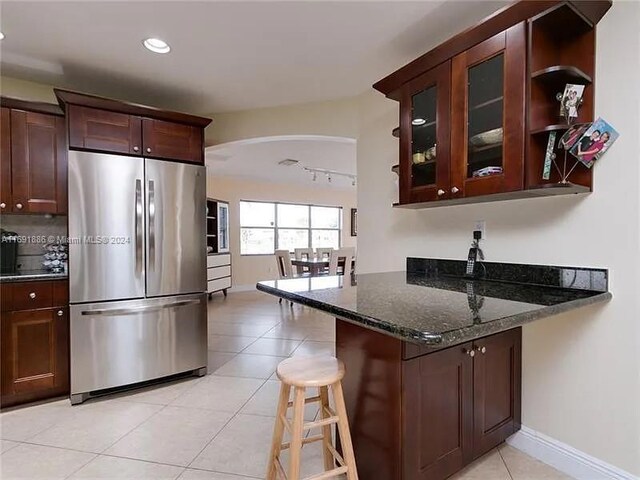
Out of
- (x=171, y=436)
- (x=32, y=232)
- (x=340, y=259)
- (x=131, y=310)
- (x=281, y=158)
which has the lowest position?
(x=171, y=436)

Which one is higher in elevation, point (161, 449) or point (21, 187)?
point (21, 187)

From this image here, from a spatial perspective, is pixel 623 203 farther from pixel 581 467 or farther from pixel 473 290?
pixel 581 467

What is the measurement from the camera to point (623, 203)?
1543 mm

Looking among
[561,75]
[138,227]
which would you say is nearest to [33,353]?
[138,227]

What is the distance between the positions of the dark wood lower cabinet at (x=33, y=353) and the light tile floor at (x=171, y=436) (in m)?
0.12

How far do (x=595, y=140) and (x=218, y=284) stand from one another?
6.20m

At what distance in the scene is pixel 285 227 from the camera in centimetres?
837

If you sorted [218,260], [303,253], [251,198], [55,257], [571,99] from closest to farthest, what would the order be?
[571,99]
[55,257]
[218,260]
[303,253]
[251,198]

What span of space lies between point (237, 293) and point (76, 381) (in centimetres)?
499

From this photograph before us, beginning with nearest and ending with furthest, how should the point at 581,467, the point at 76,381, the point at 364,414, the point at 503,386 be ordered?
the point at 364,414, the point at 581,467, the point at 503,386, the point at 76,381

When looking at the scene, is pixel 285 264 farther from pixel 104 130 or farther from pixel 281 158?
pixel 104 130

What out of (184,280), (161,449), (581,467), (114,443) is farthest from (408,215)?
(114,443)

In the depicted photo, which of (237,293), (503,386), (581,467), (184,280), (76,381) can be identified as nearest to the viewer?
(581,467)

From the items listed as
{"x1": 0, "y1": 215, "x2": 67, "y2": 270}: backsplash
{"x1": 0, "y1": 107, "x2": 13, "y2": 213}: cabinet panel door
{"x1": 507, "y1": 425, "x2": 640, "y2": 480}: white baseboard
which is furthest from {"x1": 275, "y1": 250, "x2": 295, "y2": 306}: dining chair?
{"x1": 507, "y1": 425, "x2": 640, "y2": 480}: white baseboard
